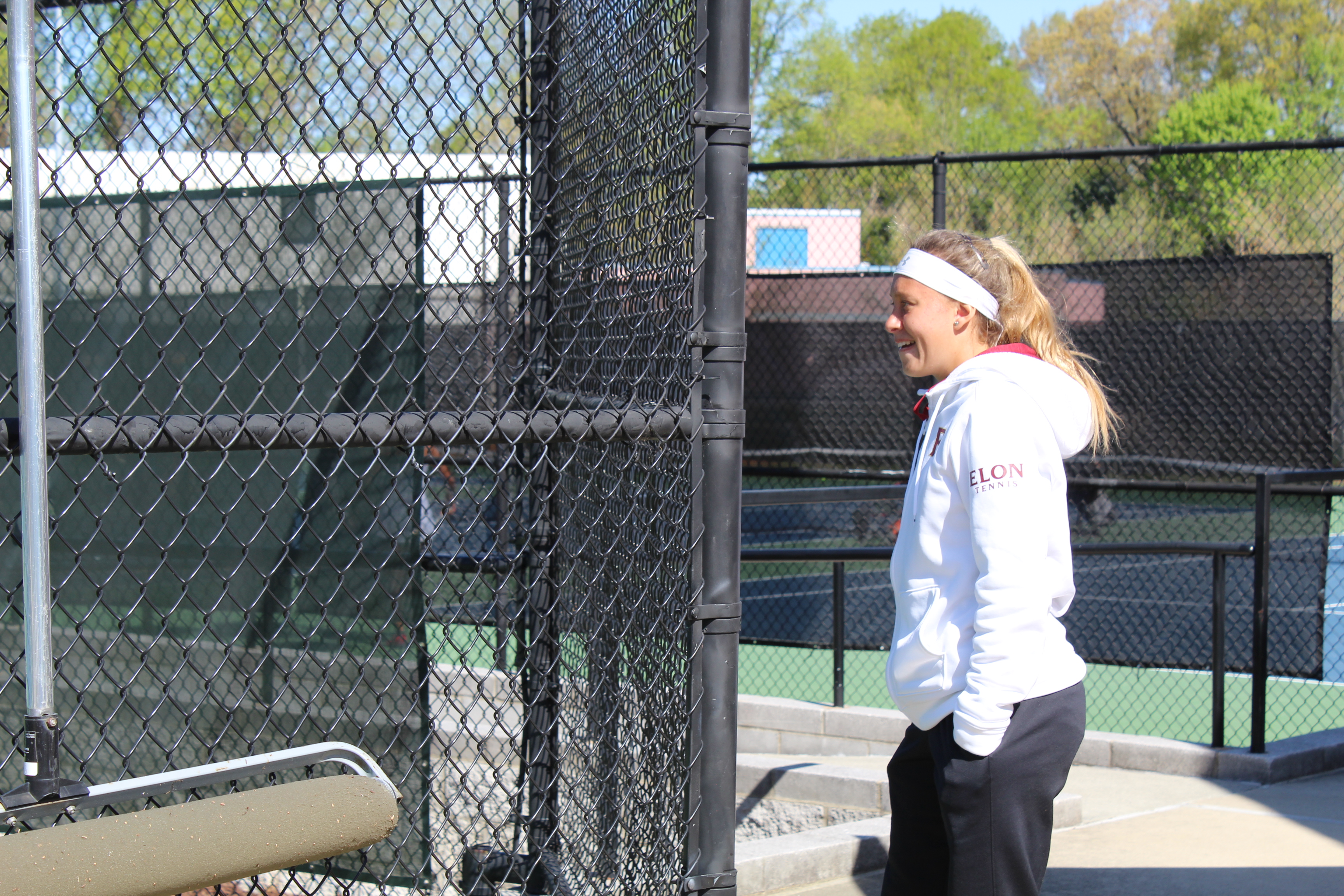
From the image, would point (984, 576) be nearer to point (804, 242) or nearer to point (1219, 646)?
point (1219, 646)

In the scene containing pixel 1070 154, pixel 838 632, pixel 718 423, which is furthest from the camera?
pixel 1070 154

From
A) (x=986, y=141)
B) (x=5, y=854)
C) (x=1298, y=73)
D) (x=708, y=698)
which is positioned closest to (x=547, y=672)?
(x=708, y=698)

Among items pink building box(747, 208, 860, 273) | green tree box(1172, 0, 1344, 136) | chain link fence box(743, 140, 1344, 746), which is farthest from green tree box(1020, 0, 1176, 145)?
chain link fence box(743, 140, 1344, 746)

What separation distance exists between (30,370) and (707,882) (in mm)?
1724

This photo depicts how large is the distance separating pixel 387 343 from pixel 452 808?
8.20ft

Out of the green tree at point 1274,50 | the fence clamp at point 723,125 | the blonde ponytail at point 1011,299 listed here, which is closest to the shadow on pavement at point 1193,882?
the blonde ponytail at point 1011,299

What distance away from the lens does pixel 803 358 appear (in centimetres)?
838

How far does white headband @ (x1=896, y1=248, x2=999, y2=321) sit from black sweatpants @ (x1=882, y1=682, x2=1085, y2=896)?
838 millimetres

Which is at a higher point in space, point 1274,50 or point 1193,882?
point 1274,50

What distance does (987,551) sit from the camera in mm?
2289

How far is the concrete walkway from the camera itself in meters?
3.86

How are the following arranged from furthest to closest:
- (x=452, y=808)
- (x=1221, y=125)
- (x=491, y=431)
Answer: (x=1221, y=125) < (x=452, y=808) < (x=491, y=431)

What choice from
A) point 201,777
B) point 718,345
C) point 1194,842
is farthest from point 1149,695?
point 201,777

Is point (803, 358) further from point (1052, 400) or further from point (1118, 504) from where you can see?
point (1052, 400)
